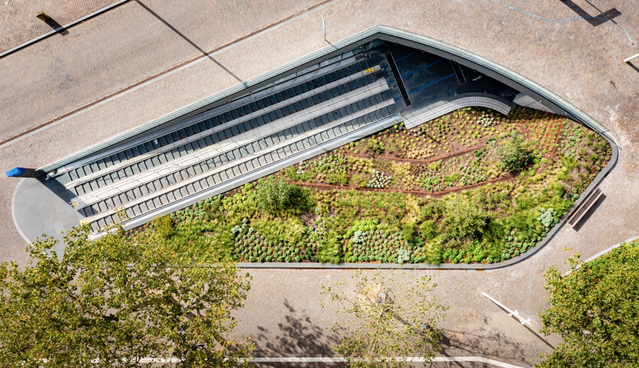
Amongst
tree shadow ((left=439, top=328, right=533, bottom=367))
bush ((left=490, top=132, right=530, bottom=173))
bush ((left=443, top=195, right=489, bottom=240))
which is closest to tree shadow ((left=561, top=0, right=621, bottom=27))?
bush ((left=490, top=132, right=530, bottom=173))

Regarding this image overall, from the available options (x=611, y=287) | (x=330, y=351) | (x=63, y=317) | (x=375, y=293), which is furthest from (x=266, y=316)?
(x=611, y=287)

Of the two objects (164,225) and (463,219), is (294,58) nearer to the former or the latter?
(164,225)

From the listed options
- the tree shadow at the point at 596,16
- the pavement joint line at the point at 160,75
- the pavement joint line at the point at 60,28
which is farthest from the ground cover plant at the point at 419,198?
the pavement joint line at the point at 60,28

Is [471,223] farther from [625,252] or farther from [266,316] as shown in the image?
[266,316]

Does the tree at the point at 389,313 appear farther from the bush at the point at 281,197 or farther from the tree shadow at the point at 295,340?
the bush at the point at 281,197

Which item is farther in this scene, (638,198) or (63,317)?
(638,198)

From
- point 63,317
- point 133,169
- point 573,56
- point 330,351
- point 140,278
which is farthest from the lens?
point 133,169
